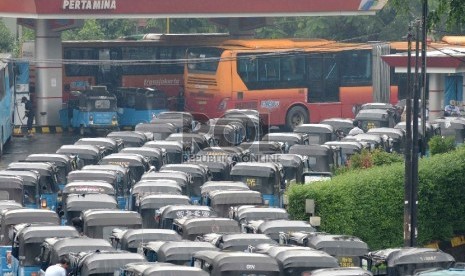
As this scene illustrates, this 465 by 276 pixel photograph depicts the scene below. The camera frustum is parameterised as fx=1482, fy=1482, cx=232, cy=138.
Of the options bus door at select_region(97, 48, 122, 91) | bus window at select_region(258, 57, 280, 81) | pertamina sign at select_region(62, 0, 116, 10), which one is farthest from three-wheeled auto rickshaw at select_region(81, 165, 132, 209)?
bus door at select_region(97, 48, 122, 91)

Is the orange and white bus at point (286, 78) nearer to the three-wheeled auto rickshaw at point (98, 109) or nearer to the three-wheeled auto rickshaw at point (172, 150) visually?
the three-wheeled auto rickshaw at point (98, 109)

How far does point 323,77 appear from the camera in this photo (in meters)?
61.0

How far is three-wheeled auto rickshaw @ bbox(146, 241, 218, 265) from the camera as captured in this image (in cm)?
2553

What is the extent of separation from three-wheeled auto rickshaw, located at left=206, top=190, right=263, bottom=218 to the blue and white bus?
1830 cm

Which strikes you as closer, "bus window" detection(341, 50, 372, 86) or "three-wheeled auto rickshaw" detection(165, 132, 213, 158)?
"three-wheeled auto rickshaw" detection(165, 132, 213, 158)

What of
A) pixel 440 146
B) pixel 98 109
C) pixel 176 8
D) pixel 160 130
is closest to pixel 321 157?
pixel 440 146

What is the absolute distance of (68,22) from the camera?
59500 millimetres

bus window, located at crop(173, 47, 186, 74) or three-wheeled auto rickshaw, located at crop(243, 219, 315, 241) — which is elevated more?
bus window, located at crop(173, 47, 186, 74)

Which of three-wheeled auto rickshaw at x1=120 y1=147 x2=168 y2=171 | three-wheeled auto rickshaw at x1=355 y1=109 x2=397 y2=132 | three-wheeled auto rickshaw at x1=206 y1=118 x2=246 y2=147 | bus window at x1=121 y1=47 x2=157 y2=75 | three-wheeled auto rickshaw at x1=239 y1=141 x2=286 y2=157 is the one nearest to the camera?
three-wheeled auto rickshaw at x1=120 y1=147 x2=168 y2=171

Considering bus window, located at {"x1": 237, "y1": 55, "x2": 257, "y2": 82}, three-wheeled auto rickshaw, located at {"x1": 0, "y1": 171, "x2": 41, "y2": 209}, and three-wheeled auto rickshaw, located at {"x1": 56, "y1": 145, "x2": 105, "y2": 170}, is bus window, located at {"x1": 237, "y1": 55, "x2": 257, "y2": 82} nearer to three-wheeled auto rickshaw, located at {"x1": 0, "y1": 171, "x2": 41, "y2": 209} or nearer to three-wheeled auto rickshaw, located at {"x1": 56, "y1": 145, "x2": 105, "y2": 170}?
three-wheeled auto rickshaw, located at {"x1": 56, "y1": 145, "x2": 105, "y2": 170}

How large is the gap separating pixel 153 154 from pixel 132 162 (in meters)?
2.39

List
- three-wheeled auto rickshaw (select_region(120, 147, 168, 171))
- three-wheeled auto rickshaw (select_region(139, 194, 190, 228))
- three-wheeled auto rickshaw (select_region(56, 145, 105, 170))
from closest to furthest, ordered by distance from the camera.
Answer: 1. three-wheeled auto rickshaw (select_region(139, 194, 190, 228))
2. three-wheeled auto rickshaw (select_region(120, 147, 168, 171))
3. three-wheeled auto rickshaw (select_region(56, 145, 105, 170))

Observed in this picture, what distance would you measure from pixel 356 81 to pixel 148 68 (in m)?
8.89

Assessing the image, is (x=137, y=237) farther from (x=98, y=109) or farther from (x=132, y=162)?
(x=98, y=109)
